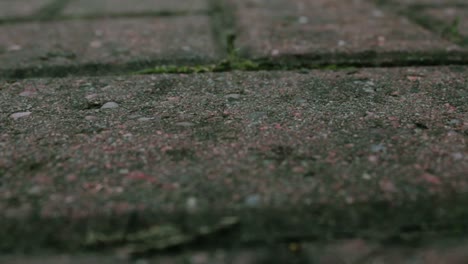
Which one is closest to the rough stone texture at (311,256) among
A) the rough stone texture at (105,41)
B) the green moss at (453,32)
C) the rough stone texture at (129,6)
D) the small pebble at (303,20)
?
the rough stone texture at (105,41)

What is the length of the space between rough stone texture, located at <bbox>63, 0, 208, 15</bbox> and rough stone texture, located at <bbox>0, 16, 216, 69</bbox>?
14 cm

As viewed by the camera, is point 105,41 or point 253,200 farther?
point 105,41

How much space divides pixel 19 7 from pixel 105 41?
671 millimetres

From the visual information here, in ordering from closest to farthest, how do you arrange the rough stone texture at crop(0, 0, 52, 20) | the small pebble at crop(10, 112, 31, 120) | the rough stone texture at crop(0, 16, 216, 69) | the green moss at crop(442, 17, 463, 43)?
the small pebble at crop(10, 112, 31, 120) < the rough stone texture at crop(0, 16, 216, 69) < the green moss at crop(442, 17, 463, 43) < the rough stone texture at crop(0, 0, 52, 20)

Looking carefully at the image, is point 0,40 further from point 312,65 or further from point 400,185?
point 400,185

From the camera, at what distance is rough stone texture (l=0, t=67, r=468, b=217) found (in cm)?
60

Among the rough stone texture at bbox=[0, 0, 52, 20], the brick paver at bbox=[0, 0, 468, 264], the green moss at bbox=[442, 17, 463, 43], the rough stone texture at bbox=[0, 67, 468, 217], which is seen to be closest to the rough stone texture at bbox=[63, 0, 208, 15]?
the rough stone texture at bbox=[0, 0, 52, 20]

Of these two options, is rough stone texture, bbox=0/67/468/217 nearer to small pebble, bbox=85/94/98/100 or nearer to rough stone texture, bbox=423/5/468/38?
small pebble, bbox=85/94/98/100

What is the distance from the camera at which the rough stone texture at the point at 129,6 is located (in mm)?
1591

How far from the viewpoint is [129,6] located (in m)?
1.66

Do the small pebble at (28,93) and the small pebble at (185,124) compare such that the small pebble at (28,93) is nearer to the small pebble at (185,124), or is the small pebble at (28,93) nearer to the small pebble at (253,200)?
the small pebble at (185,124)

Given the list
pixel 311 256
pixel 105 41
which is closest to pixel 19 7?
pixel 105 41

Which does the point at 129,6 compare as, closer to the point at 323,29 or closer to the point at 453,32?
the point at 323,29

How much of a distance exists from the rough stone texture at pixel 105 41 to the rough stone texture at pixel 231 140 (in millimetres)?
139
